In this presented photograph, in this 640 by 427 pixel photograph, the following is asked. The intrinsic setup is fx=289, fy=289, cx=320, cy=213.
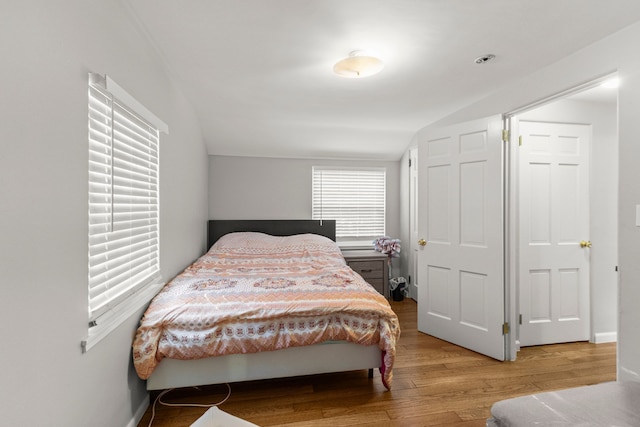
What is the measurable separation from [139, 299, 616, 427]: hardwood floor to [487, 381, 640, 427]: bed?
65 centimetres

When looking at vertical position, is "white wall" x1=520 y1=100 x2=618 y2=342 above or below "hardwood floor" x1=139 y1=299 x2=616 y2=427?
above

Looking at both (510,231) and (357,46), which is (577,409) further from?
(357,46)

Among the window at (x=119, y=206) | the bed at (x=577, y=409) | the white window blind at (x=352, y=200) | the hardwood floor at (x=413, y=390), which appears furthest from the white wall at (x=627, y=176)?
the white window blind at (x=352, y=200)

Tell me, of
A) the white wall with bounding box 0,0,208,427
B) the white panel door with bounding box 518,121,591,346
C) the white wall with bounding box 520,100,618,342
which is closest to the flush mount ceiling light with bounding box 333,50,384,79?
the white wall with bounding box 0,0,208,427

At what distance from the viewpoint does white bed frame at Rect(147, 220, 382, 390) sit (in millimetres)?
1785

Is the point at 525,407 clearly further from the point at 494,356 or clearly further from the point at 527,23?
the point at 527,23

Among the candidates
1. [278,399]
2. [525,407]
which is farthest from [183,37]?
[525,407]

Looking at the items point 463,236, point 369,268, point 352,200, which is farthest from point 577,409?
point 352,200

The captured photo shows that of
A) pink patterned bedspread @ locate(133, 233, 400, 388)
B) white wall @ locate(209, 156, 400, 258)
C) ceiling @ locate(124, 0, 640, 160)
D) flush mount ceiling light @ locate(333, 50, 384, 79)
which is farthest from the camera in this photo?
white wall @ locate(209, 156, 400, 258)

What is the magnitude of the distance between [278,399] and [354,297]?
84cm

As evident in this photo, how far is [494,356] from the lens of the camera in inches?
97.3

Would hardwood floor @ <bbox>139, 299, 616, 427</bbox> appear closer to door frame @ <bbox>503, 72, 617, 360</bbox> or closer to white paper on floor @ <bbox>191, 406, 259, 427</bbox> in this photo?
white paper on floor @ <bbox>191, 406, 259, 427</bbox>

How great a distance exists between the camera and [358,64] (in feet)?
6.19

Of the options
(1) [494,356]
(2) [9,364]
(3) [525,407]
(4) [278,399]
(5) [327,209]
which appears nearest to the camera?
(2) [9,364]
